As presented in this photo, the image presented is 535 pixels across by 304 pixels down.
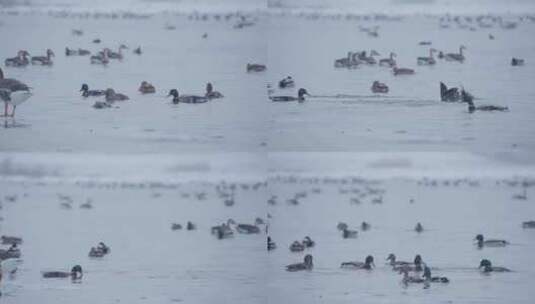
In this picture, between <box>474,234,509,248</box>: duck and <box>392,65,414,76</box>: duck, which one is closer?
<box>474,234,509,248</box>: duck

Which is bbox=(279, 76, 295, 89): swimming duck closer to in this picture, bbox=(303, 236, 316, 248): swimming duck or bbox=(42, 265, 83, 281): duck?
bbox=(303, 236, 316, 248): swimming duck

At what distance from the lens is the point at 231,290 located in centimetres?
352

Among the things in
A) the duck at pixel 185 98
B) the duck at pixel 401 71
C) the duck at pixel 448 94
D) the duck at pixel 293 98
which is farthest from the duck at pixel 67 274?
the duck at pixel 448 94

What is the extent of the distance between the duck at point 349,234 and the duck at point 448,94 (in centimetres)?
60

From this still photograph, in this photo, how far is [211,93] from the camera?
3.60 meters

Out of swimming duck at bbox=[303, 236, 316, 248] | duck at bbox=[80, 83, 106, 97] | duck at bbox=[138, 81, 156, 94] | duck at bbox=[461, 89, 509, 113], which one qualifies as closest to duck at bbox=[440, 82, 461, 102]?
duck at bbox=[461, 89, 509, 113]

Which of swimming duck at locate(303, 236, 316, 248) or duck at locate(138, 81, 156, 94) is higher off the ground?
duck at locate(138, 81, 156, 94)

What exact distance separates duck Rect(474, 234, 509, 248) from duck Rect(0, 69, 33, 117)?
1764 mm

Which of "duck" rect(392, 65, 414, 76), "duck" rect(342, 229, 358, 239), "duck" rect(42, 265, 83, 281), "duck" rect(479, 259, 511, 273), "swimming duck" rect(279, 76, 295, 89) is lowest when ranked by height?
"duck" rect(42, 265, 83, 281)

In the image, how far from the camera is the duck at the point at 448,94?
356 cm

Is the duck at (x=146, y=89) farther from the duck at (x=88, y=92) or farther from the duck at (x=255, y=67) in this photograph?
the duck at (x=255, y=67)

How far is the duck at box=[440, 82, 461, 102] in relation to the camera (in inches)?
140

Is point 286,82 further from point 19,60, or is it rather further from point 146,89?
point 19,60

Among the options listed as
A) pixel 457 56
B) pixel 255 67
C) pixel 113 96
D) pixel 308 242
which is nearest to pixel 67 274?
pixel 113 96
